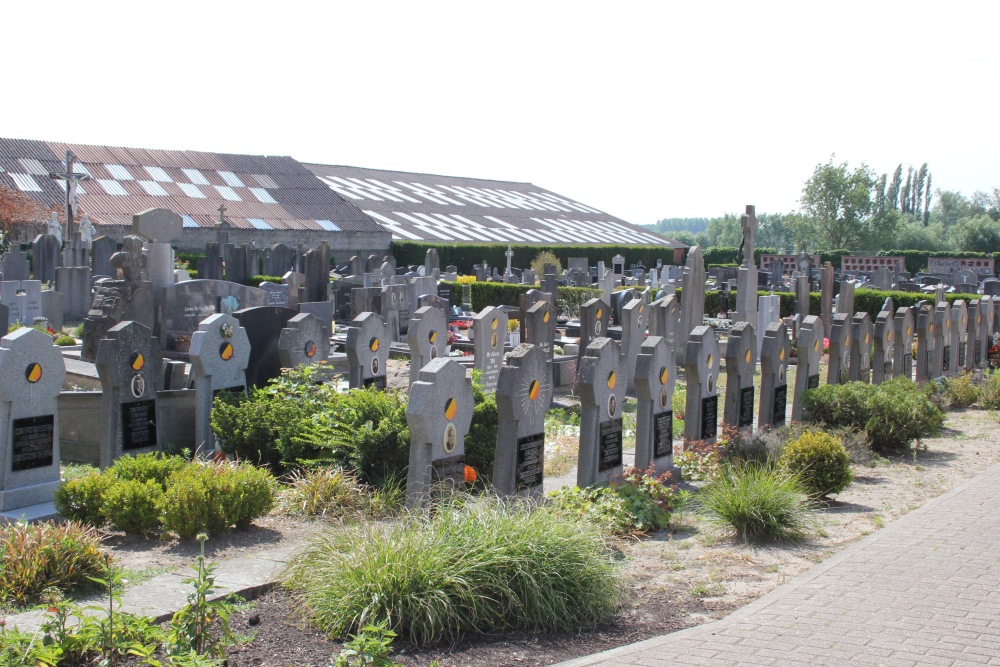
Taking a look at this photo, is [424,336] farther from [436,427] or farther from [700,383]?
[436,427]

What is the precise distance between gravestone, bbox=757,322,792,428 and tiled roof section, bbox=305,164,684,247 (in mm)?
40911

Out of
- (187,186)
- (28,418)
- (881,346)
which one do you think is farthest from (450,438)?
(187,186)

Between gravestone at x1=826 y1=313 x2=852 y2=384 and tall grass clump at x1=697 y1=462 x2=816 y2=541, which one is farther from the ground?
gravestone at x1=826 y1=313 x2=852 y2=384

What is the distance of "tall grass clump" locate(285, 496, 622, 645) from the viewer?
5719mm

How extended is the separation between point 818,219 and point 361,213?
43257mm

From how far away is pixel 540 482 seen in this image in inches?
351

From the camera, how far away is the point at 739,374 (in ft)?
40.2

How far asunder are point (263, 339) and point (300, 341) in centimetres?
78

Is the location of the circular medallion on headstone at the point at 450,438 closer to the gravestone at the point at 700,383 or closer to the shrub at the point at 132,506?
the shrub at the point at 132,506

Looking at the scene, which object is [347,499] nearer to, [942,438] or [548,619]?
[548,619]

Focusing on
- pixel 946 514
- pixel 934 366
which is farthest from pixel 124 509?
pixel 934 366

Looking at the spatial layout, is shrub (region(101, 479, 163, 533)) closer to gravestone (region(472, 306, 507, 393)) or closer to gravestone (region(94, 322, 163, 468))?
gravestone (region(94, 322, 163, 468))

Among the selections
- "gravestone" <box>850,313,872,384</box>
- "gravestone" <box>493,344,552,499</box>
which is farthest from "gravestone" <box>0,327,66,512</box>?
"gravestone" <box>850,313,872,384</box>

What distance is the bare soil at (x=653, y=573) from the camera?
18.2 ft
